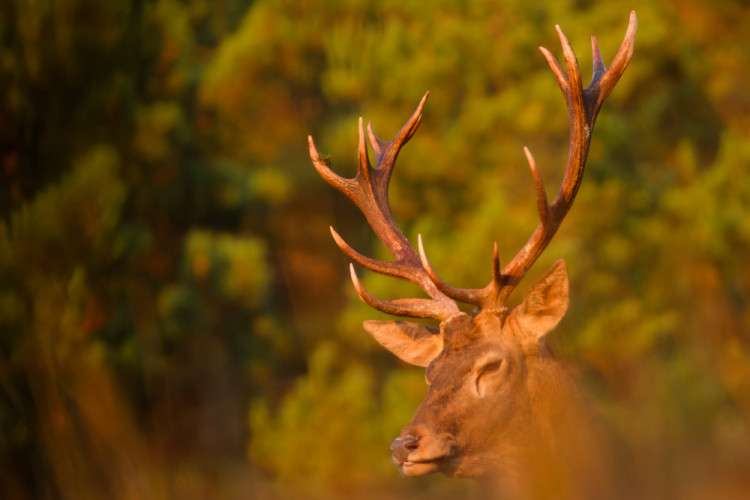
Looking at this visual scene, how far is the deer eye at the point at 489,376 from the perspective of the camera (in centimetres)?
398

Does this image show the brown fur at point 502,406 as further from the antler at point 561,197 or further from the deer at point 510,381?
the antler at point 561,197

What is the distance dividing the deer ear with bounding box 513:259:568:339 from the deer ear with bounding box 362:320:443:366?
50 centimetres

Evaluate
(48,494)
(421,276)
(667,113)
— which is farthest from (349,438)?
(421,276)

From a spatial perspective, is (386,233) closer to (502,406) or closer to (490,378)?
(490,378)

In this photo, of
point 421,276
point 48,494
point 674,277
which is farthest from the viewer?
point 674,277

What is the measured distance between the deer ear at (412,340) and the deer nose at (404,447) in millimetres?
710

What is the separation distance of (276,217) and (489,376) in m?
13.1

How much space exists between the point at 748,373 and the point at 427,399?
8.44 meters

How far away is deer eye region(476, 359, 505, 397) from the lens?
398 centimetres

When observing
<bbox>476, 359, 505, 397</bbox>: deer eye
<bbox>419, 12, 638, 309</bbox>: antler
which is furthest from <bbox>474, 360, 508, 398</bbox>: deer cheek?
<bbox>419, 12, 638, 309</bbox>: antler

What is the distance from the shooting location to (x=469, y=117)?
1391 cm

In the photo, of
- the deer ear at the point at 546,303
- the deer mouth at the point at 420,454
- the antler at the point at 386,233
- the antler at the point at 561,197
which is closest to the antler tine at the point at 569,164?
the antler at the point at 561,197

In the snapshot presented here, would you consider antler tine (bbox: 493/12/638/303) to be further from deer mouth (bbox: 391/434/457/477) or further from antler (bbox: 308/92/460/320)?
deer mouth (bbox: 391/434/457/477)

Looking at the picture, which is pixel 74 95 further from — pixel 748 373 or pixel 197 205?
pixel 748 373
